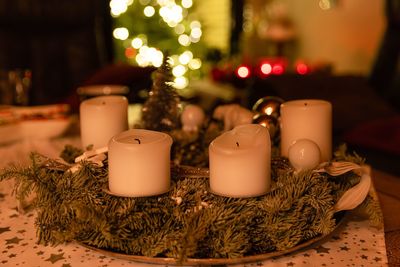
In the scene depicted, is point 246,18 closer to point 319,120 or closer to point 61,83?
point 61,83

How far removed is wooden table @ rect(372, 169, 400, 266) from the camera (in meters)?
0.72

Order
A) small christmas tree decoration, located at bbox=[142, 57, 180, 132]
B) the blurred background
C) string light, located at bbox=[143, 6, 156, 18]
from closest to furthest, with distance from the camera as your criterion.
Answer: small christmas tree decoration, located at bbox=[142, 57, 180, 132] → the blurred background → string light, located at bbox=[143, 6, 156, 18]

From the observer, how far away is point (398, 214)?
34.2 inches

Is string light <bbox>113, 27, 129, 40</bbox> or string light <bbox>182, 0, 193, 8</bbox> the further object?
string light <bbox>182, 0, 193, 8</bbox>

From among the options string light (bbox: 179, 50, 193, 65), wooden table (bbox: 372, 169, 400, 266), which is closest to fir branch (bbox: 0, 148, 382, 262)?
wooden table (bbox: 372, 169, 400, 266)

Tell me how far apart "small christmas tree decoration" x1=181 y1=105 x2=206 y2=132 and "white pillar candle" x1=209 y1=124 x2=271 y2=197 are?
410mm

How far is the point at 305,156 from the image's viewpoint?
0.75 meters

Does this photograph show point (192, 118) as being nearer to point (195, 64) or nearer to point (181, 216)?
point (181, 216)

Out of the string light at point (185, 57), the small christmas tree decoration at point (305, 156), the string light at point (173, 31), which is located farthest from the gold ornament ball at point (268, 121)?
the string light at point (185, 57)

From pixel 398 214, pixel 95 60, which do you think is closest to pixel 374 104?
pixel 398 214

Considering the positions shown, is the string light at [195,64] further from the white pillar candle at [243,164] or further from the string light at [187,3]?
the white pillar candle at [243,164]

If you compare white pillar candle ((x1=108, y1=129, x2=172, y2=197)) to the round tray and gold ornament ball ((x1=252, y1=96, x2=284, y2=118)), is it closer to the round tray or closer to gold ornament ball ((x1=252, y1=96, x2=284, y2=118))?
the round tray

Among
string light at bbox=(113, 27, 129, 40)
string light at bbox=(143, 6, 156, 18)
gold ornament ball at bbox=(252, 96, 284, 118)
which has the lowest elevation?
gold ornament ball at bbox=(252, 96, 284, 118)

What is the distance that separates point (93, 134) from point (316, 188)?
0.44m
